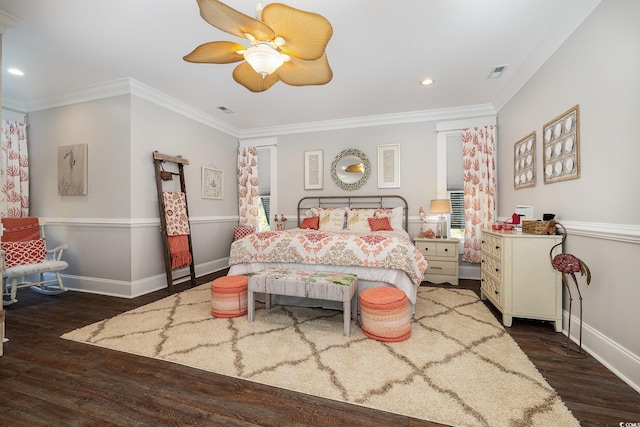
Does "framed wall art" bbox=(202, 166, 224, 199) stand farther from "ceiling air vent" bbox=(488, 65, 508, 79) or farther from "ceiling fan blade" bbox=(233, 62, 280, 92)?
"ceiling air vent" bbox=(488, 65, 508, 79)

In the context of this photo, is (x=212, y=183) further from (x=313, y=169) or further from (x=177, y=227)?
(x=313, y=169)

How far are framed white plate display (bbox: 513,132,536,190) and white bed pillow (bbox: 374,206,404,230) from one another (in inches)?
68.0

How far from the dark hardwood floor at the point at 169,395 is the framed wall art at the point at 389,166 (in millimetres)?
3281

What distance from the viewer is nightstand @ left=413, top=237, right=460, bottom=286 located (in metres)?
4.51

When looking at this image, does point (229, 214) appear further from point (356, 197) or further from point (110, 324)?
point (110, 324)

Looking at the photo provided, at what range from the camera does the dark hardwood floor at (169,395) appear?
1.64 m

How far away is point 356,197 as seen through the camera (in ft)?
18.1

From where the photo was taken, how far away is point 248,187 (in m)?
6.10

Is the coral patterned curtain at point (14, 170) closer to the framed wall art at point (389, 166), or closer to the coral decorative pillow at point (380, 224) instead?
the coral decorative pillow at point (380, 224)

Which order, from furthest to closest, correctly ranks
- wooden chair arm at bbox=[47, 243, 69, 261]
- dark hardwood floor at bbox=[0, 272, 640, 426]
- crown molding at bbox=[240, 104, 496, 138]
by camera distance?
crown molding at bbox=[240, 104, 496, 138] → wooden chair arm at bbox=[47, 243, 69, 261] → dark hardwood floor at bbox=[0, 272, 640, 426]

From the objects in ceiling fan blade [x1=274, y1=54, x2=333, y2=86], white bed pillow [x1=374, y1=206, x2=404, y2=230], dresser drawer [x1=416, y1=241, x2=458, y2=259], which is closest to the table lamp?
dresser drawer [x1=416, y1=241, x2=458, y2=259]

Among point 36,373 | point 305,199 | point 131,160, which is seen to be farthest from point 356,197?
point 36,373

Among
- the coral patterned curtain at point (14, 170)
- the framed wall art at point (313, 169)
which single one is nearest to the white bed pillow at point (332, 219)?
the framed wall art at point (313, 169)

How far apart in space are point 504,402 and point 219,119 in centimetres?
571
